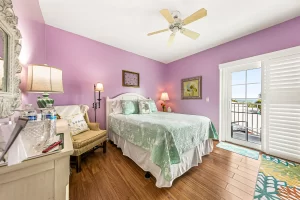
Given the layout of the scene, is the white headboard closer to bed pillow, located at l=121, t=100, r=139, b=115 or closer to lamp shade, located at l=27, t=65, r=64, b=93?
bed pillow, located at l=121, t=100, r=139, b=115

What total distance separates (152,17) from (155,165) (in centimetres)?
235

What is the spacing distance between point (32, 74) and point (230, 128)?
3.77 m

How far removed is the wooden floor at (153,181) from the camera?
4.40 feet

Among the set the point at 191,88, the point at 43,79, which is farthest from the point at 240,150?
the point at 43,79

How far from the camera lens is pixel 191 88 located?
11.9 feet

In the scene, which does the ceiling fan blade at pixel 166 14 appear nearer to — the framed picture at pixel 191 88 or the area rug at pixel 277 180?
the framed picture at pixel 191 88

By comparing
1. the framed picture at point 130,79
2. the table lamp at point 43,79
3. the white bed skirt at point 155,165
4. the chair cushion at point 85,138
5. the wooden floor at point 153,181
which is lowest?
the wooden floor at point 153,181

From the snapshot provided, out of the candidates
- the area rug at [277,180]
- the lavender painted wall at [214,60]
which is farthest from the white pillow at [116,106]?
the area rug at [277,180]

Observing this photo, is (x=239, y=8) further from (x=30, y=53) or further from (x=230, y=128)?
(x=30, y=53)

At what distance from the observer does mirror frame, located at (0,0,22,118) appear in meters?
0.75

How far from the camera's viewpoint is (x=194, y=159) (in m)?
1.88

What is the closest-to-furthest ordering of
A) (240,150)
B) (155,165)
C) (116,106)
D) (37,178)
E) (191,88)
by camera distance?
(37,178) → (155,165) → (240,150) → (116,106) → (191,88)

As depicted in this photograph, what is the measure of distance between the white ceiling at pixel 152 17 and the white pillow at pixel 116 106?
1507 mm

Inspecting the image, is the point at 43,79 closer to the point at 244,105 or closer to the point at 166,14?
the point at 166,14
